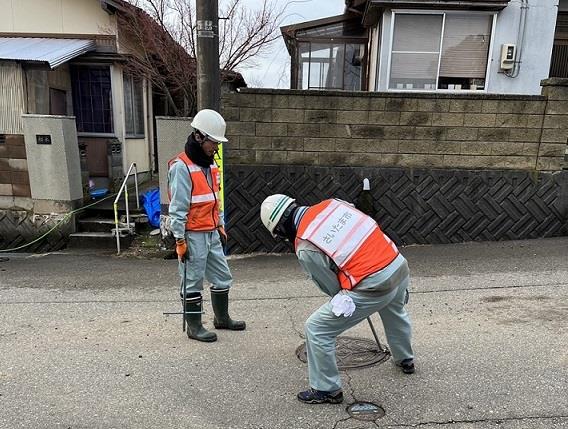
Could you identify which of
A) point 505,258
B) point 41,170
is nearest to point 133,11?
point 41,170

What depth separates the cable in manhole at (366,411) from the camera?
2795 millimetres

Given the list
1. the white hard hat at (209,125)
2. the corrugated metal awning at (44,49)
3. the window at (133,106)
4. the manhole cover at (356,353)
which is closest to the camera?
the manhole cover at (356,353)

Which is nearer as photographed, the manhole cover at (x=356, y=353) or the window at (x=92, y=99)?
the manhole cover at (x=356, y=353)

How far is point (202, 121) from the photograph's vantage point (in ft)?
11.9

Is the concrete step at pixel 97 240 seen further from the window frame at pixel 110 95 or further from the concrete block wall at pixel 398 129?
the window frame at pixel 110 95

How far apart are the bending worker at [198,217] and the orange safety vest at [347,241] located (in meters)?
1.20

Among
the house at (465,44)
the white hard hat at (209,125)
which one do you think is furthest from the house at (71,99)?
the white hard hat at (209,125)

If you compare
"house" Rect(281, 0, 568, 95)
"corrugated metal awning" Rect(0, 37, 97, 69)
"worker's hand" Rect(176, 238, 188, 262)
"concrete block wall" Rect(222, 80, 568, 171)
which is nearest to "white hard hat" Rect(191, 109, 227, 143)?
"worker's hand" Rect(176, 238, 188, 262)

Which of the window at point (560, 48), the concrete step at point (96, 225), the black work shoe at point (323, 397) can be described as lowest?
the concrete step at point (96, 225)

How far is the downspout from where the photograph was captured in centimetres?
938

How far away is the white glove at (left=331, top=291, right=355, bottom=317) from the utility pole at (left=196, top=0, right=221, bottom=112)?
3.68 metres

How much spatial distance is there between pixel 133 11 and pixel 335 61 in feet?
16.6

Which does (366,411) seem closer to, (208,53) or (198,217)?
(198,217)

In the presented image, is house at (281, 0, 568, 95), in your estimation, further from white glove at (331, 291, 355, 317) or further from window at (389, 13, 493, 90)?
white glove at (331, 291, 355, 317)
